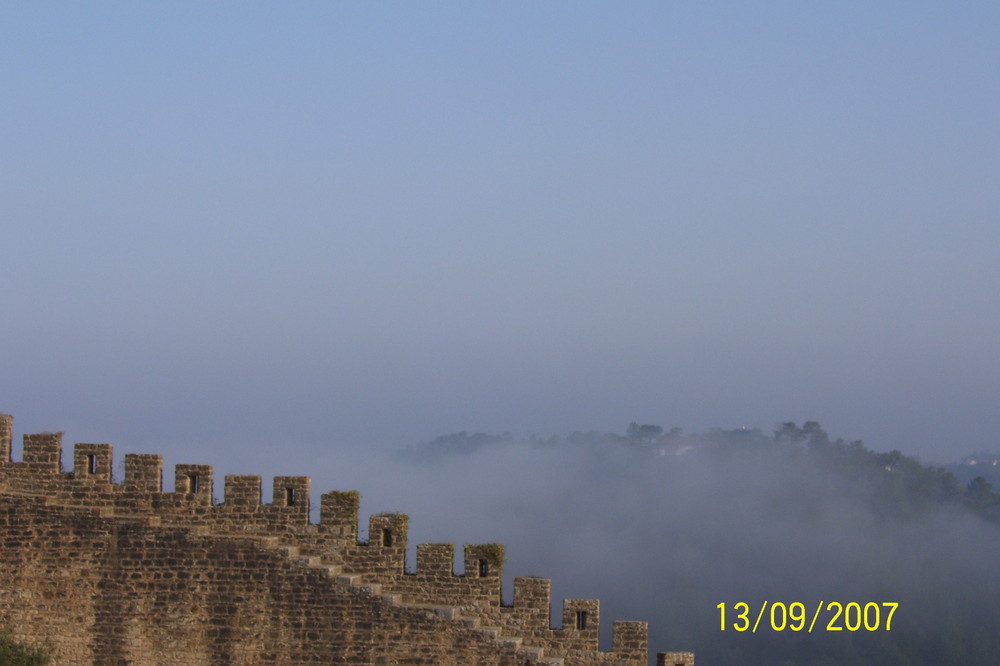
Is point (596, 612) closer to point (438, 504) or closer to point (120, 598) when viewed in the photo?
point (120, 598)

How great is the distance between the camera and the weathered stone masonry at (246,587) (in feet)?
85.9

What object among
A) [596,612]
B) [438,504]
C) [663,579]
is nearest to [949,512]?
[663,579]

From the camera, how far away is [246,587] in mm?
26531
